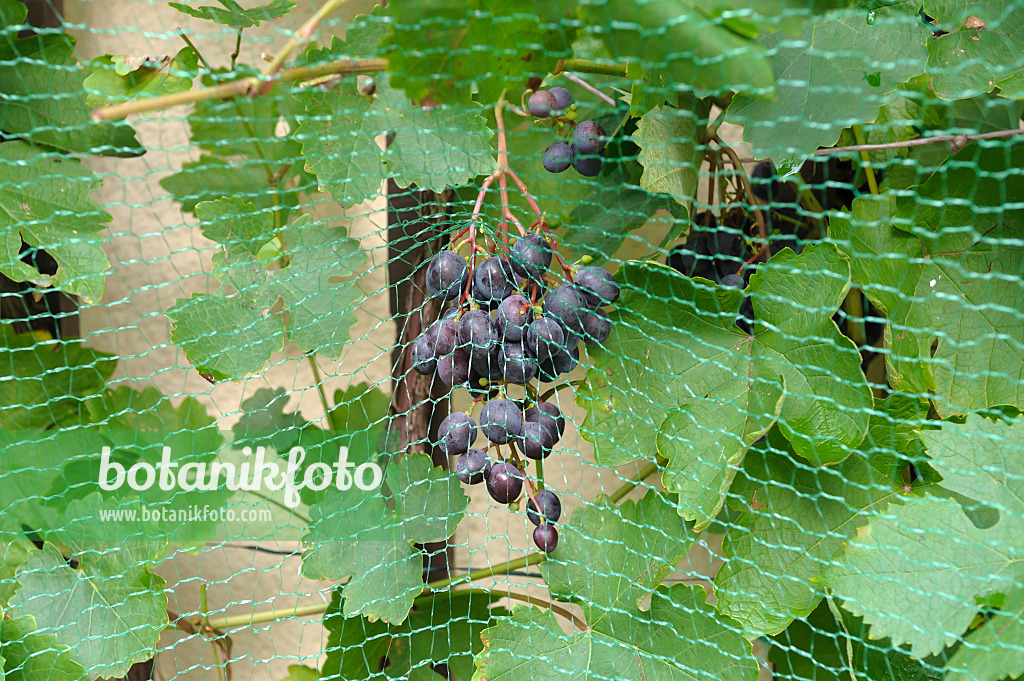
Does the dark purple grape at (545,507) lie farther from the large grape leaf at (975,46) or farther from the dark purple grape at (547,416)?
the large grape leaf at (975,46)

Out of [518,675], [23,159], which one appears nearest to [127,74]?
[23,159]

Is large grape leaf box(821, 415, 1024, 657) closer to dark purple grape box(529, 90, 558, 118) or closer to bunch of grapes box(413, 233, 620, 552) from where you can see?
bunch of grapes box(413, 233, 620, 552)

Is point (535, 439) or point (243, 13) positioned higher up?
point (243, 13)

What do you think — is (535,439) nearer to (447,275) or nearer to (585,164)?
(447,275)

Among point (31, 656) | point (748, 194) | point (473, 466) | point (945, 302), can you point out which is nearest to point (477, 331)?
point (473, 466)

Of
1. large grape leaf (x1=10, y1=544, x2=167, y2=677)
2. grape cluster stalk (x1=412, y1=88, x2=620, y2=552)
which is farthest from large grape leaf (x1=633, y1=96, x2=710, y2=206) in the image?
large grape leaf (x1=10, y1=544, x2=167, y2=677)

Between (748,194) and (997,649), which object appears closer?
(997,649)
